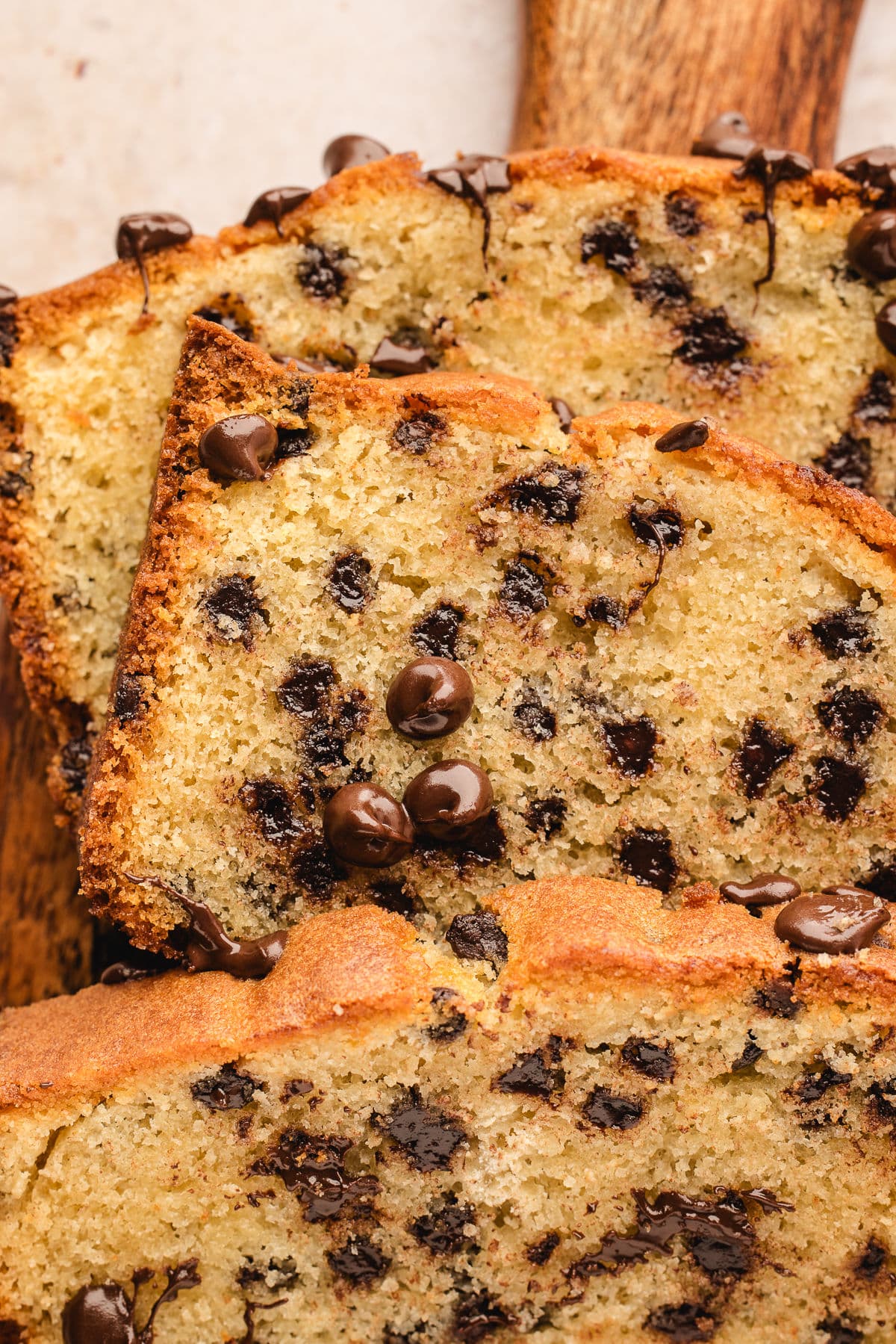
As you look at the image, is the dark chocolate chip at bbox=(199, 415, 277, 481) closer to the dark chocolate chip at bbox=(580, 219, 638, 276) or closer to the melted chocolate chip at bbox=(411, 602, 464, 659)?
the melted chocolate chip at bbox=(411, 602, 464, 659)

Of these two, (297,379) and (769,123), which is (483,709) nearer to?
(297,379)

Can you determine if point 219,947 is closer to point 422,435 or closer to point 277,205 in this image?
point 422,435

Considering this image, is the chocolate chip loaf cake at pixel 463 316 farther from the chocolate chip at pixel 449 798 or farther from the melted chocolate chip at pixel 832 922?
the melted chocolate chip at pixel 832 922

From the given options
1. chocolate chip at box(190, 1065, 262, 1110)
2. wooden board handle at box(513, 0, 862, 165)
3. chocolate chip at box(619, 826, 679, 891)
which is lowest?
chocolate chip at box(190, 1065, 262, 1110)

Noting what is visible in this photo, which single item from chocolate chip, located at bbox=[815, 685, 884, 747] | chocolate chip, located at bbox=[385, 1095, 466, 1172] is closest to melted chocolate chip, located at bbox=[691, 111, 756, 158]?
chocolate chip, located at bbox=[815, 685, 884, 747]

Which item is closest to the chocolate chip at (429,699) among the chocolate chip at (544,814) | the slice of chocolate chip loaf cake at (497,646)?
the slice of chocolate chip loaf cake at (497,646)

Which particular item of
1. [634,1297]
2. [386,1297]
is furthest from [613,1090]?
[386,1297]
